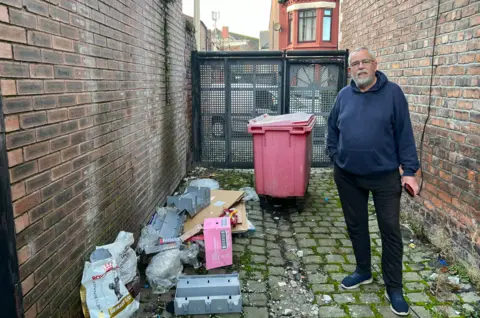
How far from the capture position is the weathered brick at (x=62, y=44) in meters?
2.41

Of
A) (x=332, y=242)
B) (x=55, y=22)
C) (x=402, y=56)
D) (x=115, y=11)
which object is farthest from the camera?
(x=402, y=56)

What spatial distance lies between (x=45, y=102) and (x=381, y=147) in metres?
2.39

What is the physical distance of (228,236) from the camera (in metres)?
3.77

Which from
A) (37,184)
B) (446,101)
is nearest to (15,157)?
(37,184)

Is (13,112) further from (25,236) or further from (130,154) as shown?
(130,154)

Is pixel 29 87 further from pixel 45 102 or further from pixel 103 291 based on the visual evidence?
pixel 103 291

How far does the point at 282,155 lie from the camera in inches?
208

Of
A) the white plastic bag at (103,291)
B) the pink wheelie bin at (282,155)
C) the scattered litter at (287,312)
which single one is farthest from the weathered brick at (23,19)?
the pink wheelie bin at (282,155)

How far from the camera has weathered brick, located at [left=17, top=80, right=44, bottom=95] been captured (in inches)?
79.3

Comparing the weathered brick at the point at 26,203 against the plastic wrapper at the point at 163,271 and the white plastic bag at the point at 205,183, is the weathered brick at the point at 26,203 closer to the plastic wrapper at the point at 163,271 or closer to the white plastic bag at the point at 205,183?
the plastic wrapper at the point at 163,271

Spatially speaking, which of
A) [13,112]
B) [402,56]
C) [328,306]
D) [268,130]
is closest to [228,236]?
[328,306]

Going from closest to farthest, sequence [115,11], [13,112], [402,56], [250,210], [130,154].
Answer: [13,112]
[115,11]
[130,154]
[402,56]
[250,210]

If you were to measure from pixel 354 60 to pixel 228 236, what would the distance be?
1.99 m

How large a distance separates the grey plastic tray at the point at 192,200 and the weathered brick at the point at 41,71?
99.5 inches
